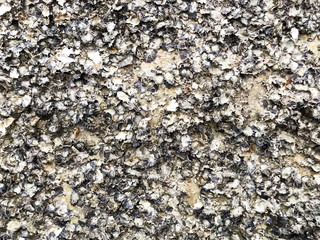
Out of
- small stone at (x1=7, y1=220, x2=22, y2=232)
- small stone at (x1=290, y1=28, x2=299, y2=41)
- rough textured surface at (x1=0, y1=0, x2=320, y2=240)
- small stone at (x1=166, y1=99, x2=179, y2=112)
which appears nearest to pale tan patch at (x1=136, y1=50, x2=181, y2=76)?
rough textured surface at (x1=0, y1=0, x2=320, y2=240)

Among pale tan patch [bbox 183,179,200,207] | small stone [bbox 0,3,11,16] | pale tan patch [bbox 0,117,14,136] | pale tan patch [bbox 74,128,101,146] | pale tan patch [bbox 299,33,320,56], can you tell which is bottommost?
pale tan patch [bbox 183,179,200,207]

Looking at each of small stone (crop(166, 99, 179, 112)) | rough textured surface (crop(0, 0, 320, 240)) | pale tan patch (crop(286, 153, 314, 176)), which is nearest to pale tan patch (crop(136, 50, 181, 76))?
rough textured surface (crop(0, 0, 320, 240))

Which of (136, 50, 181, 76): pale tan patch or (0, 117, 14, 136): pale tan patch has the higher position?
(136, 50, 181, 76): pale tan patch

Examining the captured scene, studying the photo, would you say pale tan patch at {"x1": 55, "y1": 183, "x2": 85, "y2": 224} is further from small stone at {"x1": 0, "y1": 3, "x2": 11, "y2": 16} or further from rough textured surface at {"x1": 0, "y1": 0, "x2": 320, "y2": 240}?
small stone at {"x1": 0, "y1": 3, "x2": 11, "y2": 16}

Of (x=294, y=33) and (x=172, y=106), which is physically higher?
(x=294, y=33)

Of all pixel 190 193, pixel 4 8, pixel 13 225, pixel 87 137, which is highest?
pixel 4 8

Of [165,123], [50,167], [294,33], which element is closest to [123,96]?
[165,123]

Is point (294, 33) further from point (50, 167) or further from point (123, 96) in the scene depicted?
point (50, 167)

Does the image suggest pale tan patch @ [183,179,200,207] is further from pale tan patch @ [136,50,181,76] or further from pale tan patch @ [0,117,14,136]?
pale tan patch @ [0,117,14,136]

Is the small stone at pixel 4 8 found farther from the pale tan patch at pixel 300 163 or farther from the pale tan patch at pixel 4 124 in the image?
the pale tan patch at pixel 300 163

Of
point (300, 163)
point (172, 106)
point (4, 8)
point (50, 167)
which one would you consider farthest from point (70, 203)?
→ point (300, 163)

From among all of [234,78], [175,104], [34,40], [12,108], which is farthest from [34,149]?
[234,78]
